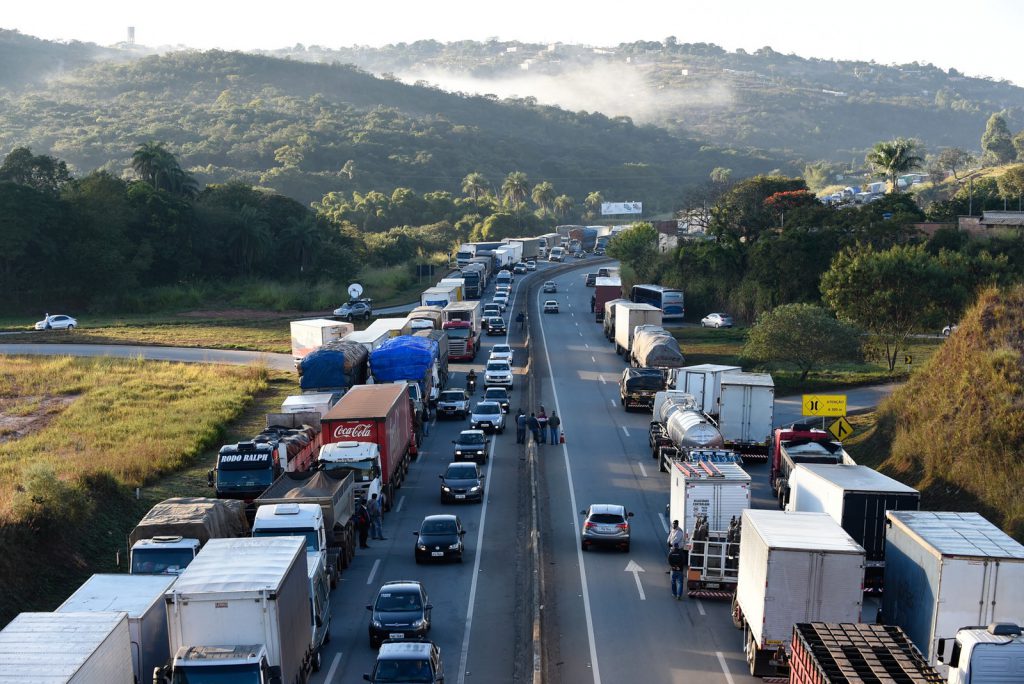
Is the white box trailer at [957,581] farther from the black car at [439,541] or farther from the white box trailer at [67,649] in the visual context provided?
the white box trailer at [67,649]

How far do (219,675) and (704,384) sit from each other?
28.1 meters

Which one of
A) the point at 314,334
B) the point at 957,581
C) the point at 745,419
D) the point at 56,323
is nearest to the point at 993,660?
the point at 957,581

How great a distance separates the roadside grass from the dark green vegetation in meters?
13.1

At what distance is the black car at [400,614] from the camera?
865 inches

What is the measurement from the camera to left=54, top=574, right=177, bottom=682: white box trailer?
59.8 ft

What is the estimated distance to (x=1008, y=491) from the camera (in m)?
27.5

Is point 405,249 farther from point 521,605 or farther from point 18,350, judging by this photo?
point 521,605

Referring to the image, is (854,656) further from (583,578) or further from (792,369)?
(792,369)

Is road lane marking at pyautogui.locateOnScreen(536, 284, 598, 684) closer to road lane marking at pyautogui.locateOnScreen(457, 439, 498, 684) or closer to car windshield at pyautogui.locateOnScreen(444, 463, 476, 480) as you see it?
road lane marking at pyautogui.locateOnScreen(457, 439, 498, 684)

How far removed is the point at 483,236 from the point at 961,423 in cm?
13763

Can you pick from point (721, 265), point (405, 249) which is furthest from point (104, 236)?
point (721, 265)

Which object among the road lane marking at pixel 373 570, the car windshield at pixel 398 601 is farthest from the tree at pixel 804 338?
the car windshield at pixel 398 601

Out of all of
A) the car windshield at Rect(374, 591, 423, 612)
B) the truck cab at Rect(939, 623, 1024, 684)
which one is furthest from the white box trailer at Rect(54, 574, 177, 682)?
the truck cab at Rect(939, 623, 1024, 684)

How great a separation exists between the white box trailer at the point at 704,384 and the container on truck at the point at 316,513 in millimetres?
16205
